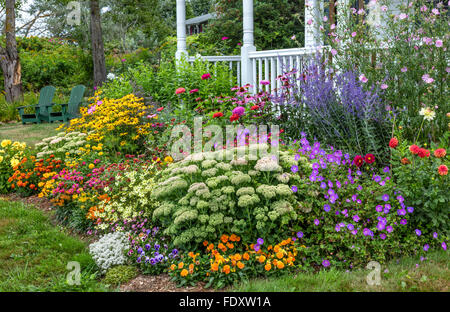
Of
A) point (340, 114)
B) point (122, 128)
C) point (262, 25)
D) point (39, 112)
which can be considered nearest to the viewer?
point (340, 114)

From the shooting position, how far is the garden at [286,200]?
2.89 m

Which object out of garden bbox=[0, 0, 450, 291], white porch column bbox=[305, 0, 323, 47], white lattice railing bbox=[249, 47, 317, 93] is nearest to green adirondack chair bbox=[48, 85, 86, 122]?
white lattice railing bbox=[249, 47, 317, 93]

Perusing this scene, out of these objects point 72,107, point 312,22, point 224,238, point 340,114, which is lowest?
point 224,238

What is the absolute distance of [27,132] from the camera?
367 inches

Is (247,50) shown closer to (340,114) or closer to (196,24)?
(340,114)

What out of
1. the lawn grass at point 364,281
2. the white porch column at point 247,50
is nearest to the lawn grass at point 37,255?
the lawn grass at point 364,281

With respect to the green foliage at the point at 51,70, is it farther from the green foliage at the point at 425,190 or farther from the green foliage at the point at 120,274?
the green foliage at the point at 425,190

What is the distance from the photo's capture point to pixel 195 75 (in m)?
6.87

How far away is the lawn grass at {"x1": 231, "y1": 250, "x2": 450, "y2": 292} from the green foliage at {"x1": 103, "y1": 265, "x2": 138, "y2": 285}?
0.86 metres

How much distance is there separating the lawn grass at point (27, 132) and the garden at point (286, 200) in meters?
4.02

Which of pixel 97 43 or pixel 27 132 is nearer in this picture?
pixel 27 132

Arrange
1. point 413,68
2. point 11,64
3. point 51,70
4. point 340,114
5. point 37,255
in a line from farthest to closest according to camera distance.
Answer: point 51,70, point 11,64, point 340,114, point 413,68, point 37,255

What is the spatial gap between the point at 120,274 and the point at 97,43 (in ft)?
32.0

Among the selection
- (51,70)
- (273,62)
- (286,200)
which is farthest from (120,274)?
(51,70)
